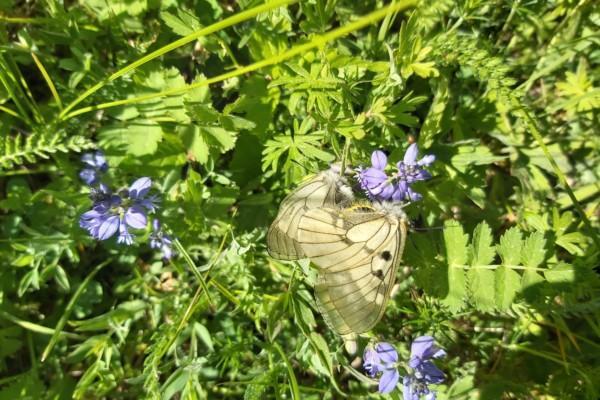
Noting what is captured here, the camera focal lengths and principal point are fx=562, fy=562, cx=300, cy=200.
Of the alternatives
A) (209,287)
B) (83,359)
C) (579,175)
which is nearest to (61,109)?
(209,287)

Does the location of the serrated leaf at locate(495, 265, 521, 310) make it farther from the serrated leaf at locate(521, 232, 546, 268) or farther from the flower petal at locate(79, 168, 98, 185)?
the flower petal at locate(79, 168, 98, 185)

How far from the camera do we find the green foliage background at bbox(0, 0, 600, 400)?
307cm

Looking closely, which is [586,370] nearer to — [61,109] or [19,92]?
[61,109]

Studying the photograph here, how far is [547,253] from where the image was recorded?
3072mm

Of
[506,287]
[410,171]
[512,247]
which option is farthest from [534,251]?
[410,171]

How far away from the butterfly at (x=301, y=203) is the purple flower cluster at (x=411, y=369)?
691 mm

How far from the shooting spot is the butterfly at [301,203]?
9.68ft

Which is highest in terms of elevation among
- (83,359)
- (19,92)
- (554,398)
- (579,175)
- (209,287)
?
(19,92)

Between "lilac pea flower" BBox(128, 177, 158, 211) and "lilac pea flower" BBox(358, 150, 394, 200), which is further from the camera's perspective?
"lilac pea flower" BBox(128, 177, 158, 211)

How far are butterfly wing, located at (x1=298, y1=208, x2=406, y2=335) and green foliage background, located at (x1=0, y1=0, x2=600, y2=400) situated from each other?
0.22m

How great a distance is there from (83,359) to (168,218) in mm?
1379

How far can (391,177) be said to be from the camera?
2.88m

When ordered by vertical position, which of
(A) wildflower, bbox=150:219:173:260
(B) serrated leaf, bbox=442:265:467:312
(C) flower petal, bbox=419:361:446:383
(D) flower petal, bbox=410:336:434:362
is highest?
(A) wildflower, bbox=150:219:173:260

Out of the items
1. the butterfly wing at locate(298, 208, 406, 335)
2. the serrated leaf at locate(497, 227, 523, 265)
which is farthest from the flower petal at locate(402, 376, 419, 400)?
the serrated leaf at locate(497, 227, 523, 265)
